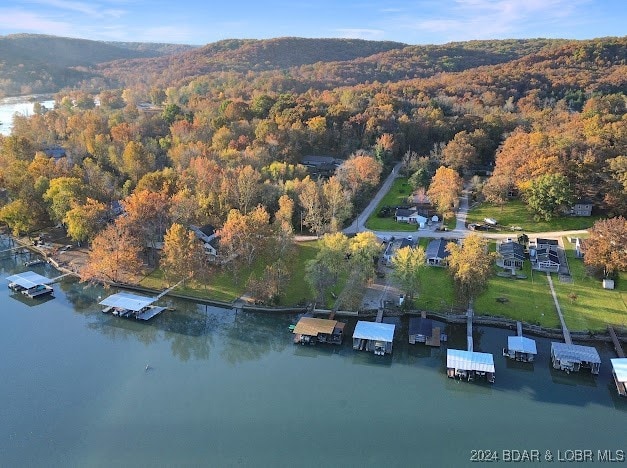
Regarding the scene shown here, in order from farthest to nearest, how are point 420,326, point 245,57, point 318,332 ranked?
1. point 245,57
2. point 420,326
3. point 318,332

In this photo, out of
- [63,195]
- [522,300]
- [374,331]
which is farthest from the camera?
[63,195]

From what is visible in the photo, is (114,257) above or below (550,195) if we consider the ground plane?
below

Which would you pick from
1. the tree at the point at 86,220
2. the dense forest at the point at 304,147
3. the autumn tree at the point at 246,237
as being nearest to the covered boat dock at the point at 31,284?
the tree at the point at 86,220

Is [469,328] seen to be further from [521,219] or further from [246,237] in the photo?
[521,219]

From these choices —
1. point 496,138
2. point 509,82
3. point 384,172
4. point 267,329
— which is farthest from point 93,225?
point 509,82

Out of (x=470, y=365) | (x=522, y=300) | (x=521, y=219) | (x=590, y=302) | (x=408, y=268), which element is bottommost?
(x=470, y=365)

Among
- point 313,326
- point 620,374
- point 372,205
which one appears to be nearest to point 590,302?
point 620,374
